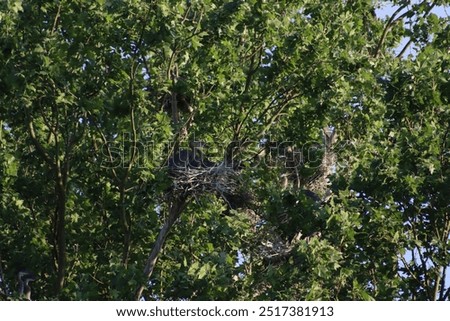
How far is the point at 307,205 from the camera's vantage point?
673 inches

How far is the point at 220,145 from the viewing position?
64.5 ft

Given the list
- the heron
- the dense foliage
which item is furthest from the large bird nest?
the heron

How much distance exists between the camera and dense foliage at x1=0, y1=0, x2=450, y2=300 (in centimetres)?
1745

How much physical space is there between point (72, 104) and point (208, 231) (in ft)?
10.6

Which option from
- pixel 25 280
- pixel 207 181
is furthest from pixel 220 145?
pixel 25 280

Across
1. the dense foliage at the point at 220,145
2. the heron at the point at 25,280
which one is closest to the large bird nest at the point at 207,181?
the dense foliage at the point at 220,145

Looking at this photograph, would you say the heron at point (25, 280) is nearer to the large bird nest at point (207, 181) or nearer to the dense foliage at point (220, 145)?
the dense foliage at point (220, 145)

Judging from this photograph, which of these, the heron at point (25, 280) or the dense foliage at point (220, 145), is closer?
the dense foliage at point (220, 145)

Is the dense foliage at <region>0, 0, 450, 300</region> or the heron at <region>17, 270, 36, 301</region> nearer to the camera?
the dense foliage at <region>0, 0, 450, 300</region>

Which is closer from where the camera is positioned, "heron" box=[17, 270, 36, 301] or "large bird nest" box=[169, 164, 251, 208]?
"large bird nest" box=[169, 164, 251, 208]

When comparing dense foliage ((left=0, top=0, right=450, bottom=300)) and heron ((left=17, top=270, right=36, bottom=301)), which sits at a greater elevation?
dense foliage ((left=0, top=0, right=450, bottom=300))

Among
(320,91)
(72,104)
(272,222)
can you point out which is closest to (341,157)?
(320,91)

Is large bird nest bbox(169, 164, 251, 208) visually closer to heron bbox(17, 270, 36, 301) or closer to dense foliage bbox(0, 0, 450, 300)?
dense foliage bbox(0, 0, 450, 300)

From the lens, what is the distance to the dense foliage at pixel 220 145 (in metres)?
17.5
